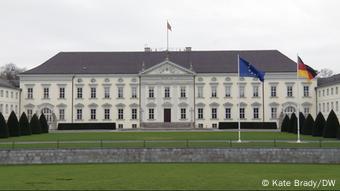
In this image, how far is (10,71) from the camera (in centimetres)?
10462

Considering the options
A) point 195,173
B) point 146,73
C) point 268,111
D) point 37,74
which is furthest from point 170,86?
point 195,173

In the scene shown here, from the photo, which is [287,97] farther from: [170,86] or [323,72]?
[323,72]

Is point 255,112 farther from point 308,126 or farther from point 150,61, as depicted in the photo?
point 308,126

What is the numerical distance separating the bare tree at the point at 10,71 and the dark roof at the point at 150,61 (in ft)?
110

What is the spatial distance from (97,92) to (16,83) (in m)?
12.7

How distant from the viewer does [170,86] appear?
67.0 meters

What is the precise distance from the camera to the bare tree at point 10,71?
101 m

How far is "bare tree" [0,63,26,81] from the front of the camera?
10064 centimetres

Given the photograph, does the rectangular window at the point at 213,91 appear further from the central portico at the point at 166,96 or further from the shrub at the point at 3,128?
the shrub at the point at 3,128

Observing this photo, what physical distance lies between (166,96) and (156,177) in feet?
153

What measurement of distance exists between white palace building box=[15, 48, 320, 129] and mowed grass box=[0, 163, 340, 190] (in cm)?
4171

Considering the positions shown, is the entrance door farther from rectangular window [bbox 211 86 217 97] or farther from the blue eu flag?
the blue eu flag

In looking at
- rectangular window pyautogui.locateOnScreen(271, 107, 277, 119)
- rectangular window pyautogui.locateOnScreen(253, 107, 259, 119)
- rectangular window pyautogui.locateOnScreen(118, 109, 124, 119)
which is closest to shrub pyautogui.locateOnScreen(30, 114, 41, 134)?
rectangular window pyautogui.locateOnScreen(118, 109, 124, 119)

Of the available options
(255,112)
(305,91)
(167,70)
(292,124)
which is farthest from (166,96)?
(292,124)
